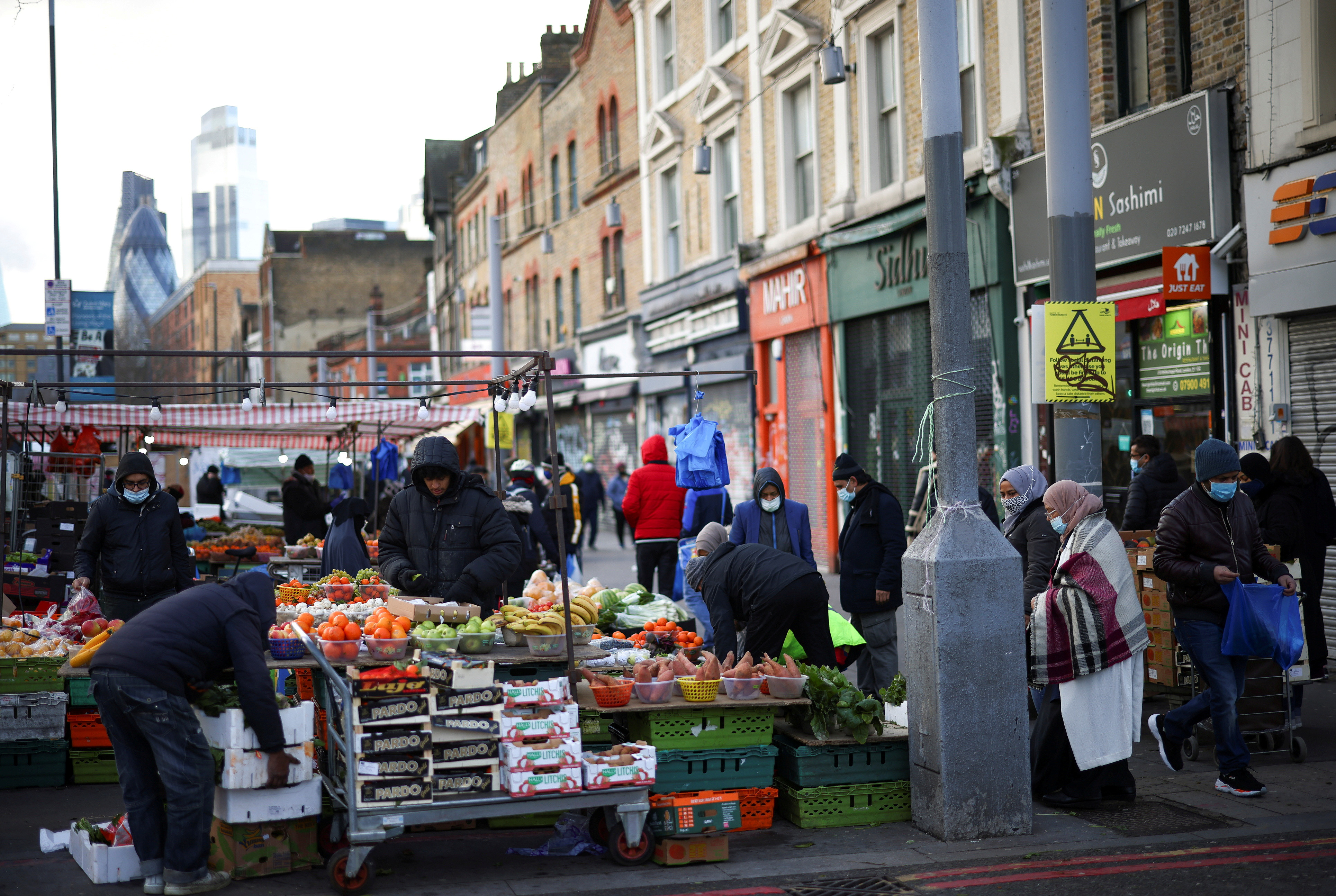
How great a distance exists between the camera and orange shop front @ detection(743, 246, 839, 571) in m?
19.8

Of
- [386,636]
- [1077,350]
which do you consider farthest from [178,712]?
[1077,350]

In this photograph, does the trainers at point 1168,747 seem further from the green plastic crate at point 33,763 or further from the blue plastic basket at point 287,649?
the green plastic crate at point 33,763

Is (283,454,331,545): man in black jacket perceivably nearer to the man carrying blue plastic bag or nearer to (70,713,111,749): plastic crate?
(70,713,111,749): plastic crate

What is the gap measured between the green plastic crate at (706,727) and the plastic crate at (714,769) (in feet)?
0.11

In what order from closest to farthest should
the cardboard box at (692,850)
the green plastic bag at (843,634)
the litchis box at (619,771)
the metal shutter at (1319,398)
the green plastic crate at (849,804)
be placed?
the litchis box at (619,771), the cardboard box at (692,850), the green plastic crate at (849,804), the green plastic bag at (843,634), the metal shutter at (1319,398)

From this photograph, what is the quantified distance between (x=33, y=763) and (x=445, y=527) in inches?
125

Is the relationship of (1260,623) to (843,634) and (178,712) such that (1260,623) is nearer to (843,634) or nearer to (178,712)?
(843,634)

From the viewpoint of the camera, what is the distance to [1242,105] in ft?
38.0

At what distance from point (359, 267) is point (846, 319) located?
6506cm

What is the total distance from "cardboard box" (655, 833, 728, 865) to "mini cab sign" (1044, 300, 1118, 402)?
3.92m

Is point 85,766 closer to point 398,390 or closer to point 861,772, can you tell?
point 861,772

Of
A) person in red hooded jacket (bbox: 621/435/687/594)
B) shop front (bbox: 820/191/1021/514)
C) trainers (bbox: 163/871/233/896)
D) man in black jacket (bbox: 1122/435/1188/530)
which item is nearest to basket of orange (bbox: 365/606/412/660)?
trainers (bbox: 163/871/233/896)

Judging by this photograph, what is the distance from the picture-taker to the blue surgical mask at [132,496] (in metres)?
9.22

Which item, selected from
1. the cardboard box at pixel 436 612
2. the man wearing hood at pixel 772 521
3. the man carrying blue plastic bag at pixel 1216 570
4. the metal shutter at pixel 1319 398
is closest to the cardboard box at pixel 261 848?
the cardboard box at pixel 436 612
